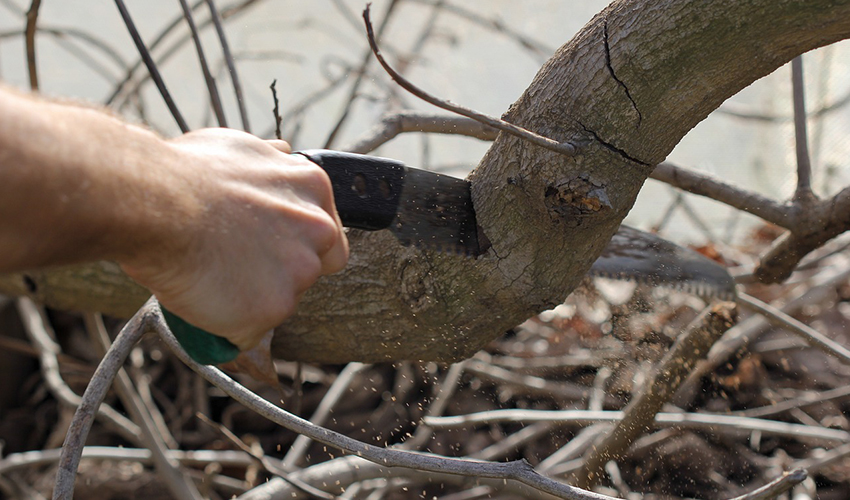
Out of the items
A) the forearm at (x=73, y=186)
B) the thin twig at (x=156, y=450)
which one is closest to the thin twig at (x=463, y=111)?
the forearm at (x=73, y=186)

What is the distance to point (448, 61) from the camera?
9.71 feet

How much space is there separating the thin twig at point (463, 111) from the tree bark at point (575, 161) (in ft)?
0.18

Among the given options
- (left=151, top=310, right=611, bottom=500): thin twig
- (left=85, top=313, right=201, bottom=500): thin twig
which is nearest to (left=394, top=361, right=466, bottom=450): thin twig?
(left=85, top=313, right=201, bottom=500): thin twig

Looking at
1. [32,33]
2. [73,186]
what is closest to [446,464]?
[73,186]

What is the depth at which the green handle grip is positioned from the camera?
727 millimetres

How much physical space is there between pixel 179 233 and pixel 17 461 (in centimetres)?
188

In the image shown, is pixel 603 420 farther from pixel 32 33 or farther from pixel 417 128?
pixel 32 33

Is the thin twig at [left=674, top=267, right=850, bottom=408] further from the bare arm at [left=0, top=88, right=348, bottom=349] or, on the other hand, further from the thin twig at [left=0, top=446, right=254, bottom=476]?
the bare arm at [left=0, top=88, right=348, bottom=349]

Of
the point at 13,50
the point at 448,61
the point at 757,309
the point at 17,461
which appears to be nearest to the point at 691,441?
the point at 757,309

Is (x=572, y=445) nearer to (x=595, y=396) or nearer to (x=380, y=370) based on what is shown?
(x=595, y=396)

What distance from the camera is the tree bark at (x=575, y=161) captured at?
2.69 ft

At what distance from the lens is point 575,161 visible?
35.7 inches

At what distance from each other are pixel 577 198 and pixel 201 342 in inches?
20.8

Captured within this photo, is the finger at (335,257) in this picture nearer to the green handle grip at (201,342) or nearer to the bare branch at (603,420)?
the green handle grip at (201,342)
